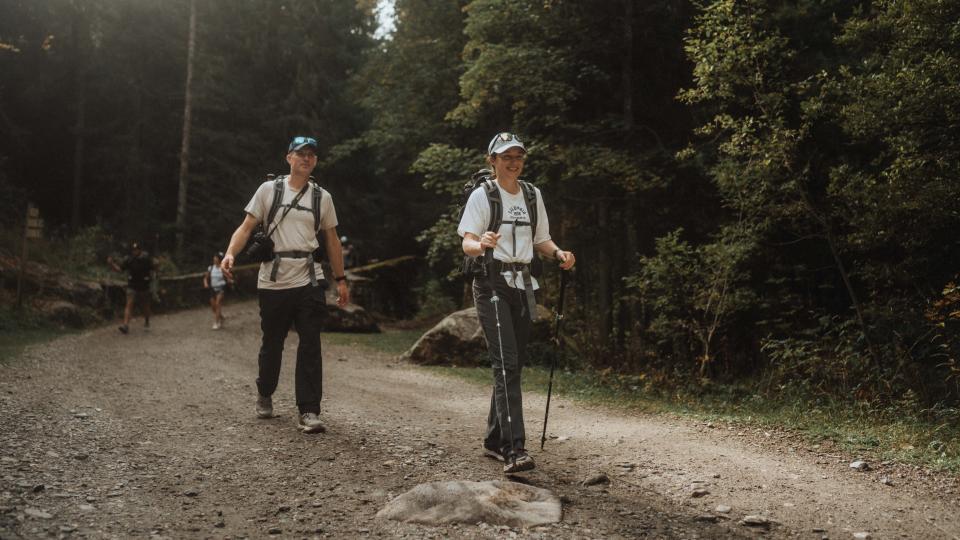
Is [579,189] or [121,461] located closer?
[121,461]

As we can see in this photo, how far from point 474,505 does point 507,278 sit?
1.64 m

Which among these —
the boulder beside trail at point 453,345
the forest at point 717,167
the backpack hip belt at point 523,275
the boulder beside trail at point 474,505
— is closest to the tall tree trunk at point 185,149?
the forest at point 717,167

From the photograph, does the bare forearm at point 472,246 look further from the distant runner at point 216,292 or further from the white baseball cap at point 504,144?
the distant runner at point 216,292

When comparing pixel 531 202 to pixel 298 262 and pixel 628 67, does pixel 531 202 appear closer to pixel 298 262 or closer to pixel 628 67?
pixel 298 262

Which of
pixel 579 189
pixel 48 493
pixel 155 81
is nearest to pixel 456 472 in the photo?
pixel 48 493

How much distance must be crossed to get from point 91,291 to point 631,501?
59.1 feet

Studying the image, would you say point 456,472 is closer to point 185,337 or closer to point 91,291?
point 185,337

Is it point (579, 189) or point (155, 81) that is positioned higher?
point (155, 81)

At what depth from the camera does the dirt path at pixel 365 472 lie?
3.79 m

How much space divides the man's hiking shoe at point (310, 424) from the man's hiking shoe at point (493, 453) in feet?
4.94

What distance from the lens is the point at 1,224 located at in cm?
2073

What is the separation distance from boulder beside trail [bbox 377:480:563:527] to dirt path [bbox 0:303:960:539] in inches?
3.5

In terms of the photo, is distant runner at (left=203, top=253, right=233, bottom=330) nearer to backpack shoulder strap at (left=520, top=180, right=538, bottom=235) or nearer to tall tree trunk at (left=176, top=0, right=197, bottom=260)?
tall tree trunk at (left=176, top=0, right=197, bottom=260)

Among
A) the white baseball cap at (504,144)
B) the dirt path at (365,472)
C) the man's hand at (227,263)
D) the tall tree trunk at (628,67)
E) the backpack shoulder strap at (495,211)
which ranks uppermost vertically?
the tall tree trunk at (628,67)
